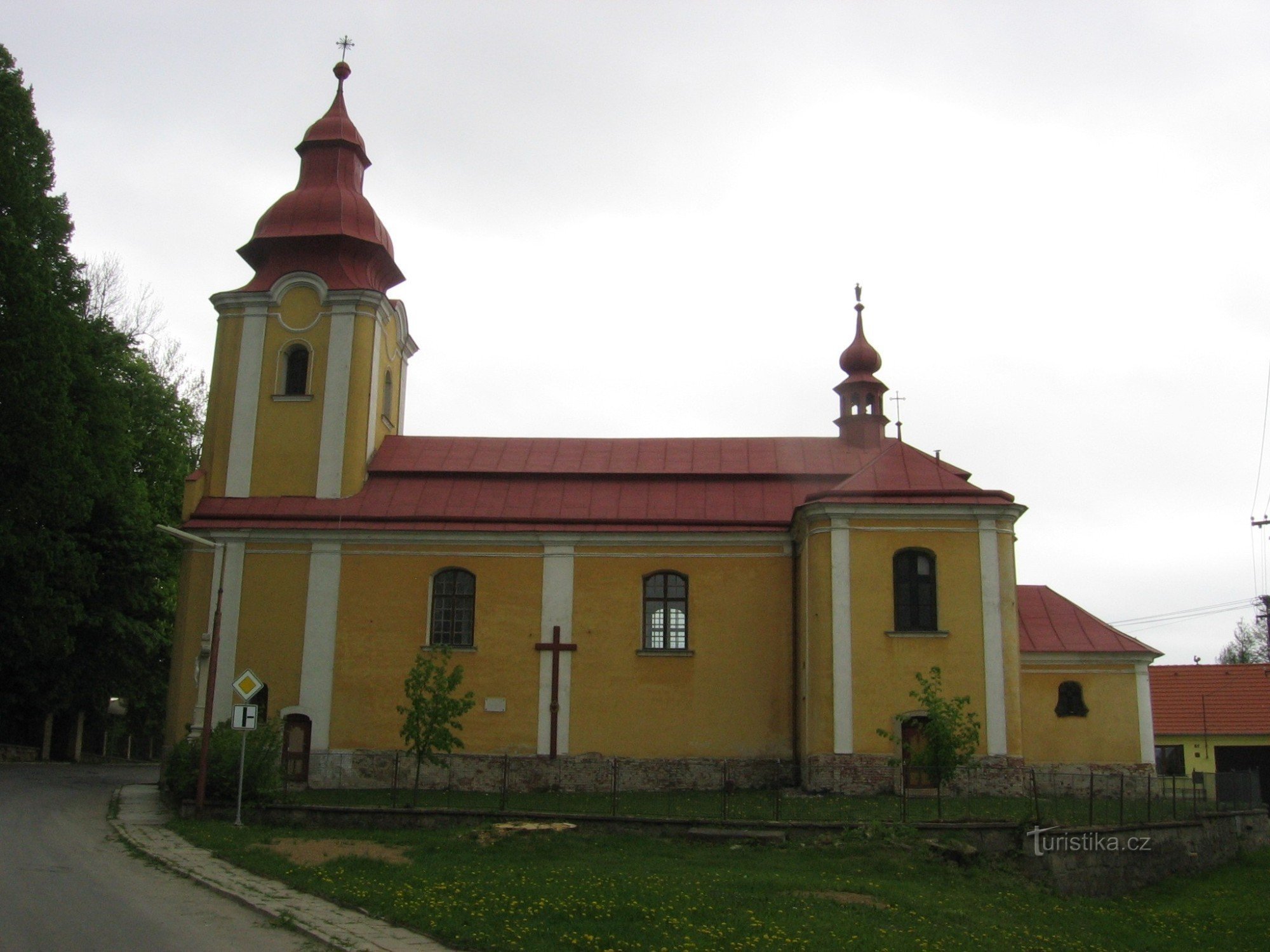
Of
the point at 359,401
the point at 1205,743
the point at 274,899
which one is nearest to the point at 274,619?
the point at 359,401

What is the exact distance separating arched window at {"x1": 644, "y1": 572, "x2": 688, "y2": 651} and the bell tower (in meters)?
7.42

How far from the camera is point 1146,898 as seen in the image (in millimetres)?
18484

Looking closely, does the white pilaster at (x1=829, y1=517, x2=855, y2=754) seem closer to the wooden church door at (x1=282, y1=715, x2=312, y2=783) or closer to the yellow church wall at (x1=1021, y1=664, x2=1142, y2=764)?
the yellow church wall at (x1=1021, y1=664, x2=1142, y2=764)

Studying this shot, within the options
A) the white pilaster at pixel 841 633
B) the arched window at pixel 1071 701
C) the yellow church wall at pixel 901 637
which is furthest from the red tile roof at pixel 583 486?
the arched window at pixel 1071 701

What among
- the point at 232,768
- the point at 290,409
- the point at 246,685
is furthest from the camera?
the point at 290,409

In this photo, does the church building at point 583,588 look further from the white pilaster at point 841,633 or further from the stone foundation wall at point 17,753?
the stone foundation wall at point 17,753

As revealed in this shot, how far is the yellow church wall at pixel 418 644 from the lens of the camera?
25.4 metres

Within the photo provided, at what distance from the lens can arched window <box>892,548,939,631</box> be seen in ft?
77.6

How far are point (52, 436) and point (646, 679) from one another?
13.7m

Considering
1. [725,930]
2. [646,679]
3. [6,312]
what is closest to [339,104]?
[6,312]

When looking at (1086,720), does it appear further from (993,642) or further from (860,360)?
(860,360)

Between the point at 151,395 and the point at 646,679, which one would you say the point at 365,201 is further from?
the point at 646,679

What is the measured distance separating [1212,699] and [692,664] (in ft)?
68.7

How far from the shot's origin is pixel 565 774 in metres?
24.8
